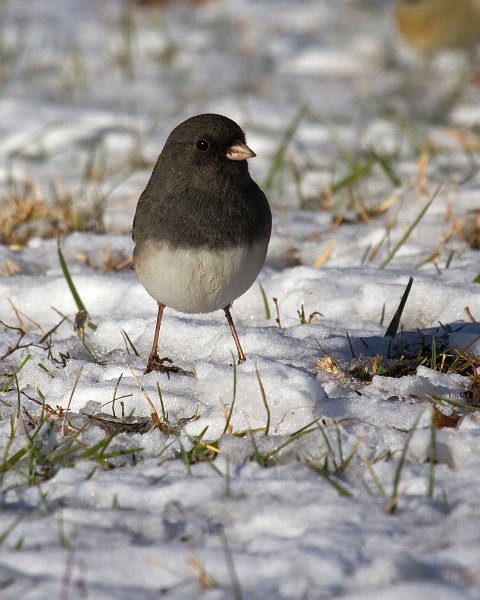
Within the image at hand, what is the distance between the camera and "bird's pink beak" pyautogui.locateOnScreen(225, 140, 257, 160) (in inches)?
125

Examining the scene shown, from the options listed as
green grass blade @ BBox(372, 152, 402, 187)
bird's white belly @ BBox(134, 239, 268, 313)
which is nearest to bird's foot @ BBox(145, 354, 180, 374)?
bird's white belly @ BBox(134, 239, 268, 313)

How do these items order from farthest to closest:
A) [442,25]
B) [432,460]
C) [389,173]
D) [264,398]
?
[442,25], [389,173], [264,398], [432,460]

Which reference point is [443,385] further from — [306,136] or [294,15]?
[294,15]

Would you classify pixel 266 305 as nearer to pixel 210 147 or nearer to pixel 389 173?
pixel 210 147

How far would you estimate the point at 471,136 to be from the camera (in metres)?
6.31

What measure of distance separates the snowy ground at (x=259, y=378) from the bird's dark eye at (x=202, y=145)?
692 millimetres

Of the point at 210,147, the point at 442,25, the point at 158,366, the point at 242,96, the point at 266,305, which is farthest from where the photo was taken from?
the point at 442,25

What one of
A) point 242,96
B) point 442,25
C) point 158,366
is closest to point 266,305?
point 158,366

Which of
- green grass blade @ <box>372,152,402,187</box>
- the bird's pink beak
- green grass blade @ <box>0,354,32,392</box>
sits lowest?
green grass blade @ <box>0,354,32,392</box>

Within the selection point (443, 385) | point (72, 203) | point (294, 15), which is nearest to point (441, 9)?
point (294, 15)

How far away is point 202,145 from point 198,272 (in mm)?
529

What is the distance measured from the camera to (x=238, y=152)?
10.5ft

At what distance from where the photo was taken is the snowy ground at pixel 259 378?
6.52 ft

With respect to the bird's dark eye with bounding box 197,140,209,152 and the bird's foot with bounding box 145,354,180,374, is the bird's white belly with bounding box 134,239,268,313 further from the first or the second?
the bird's dark eye with bounding box 197,140,209,152
